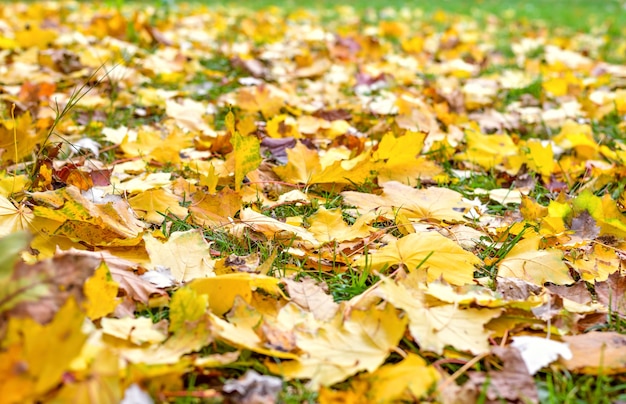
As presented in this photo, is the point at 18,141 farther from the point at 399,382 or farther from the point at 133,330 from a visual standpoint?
the point at 399,382

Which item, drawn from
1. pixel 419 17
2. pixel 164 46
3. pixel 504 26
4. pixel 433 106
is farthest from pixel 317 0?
pixel 433 106

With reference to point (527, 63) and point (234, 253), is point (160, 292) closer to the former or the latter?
point (234, 253)

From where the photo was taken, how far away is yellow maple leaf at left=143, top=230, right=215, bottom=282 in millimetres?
1150

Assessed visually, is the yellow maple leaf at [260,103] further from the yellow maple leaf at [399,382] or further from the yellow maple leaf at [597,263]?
the yellow maple leaf at [399,382]

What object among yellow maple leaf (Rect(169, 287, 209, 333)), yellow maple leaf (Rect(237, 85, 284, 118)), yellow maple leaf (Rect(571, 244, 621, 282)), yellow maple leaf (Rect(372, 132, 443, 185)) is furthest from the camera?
yellow maple leaf (Rect(237, 85, 284, 118))

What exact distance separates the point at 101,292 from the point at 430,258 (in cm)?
62

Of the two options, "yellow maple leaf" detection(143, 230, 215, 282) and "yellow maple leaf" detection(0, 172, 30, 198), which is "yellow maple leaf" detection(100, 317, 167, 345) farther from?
"yellow maple leaf" detection(0, 172, 30, 198)

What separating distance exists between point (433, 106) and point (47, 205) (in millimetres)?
1629

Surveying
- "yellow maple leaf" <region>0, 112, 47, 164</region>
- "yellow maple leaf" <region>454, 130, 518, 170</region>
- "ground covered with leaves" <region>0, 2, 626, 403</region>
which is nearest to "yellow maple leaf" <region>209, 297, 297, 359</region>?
"ground covered with leaves" <region>0, 2, 626, 403</region>

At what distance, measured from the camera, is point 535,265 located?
1252 mm

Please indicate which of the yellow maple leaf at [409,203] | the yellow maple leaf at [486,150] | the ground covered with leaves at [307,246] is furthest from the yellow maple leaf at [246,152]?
the yellow maple leaf at [486,150]

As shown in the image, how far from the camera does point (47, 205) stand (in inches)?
51.0

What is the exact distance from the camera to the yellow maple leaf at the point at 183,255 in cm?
115

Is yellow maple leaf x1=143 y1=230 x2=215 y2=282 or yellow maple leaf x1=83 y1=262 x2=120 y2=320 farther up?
yellow maple leaf x1=83 y1=262 x2=120 y2=320
